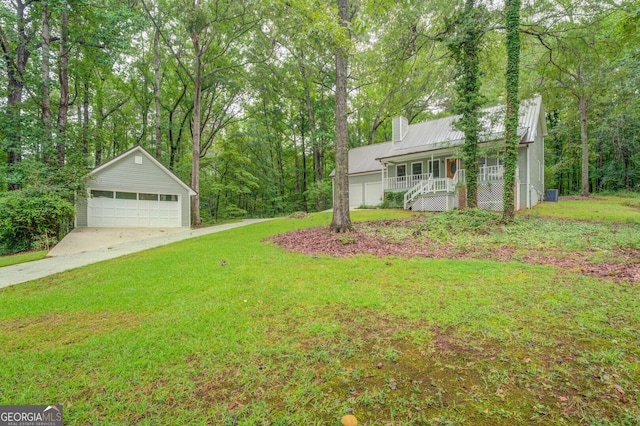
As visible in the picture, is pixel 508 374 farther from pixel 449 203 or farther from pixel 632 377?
pixel 449 203

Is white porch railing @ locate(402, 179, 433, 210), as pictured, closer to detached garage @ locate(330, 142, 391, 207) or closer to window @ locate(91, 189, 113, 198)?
detached garage @ locate(330, 142, 391, 207)

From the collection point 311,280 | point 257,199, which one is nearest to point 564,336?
point 311,280

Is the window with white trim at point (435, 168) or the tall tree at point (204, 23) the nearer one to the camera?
the tall tree at point (204, 23)

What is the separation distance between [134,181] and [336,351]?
1734 centimetres

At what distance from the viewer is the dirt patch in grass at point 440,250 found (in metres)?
4.78

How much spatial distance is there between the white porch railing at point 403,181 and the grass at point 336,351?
13.5 m

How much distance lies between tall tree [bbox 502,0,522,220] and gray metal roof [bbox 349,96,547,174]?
4.28 feet

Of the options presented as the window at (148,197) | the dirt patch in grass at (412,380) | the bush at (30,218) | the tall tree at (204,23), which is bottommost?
the dirt patch in grass at (412,380)

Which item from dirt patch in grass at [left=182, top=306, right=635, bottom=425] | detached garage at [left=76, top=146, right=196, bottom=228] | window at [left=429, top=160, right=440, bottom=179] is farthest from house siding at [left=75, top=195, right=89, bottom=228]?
window at [left=429, top=160, right=440, bottom=179]

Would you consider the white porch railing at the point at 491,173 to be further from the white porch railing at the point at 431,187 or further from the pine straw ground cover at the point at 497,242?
the pine straw ground cover at the point at 497,242

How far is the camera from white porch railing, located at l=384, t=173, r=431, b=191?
17708 mm

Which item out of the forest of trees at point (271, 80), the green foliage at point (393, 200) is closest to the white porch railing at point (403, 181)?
the green foliage at point (393, 200)

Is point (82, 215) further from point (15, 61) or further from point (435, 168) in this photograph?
point (435, 168)

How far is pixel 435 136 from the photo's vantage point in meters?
17.9
